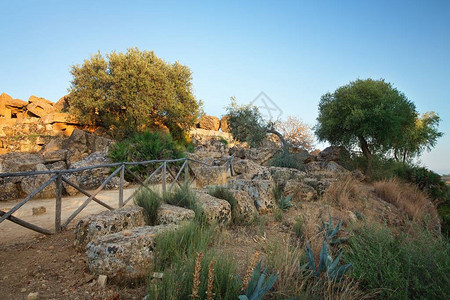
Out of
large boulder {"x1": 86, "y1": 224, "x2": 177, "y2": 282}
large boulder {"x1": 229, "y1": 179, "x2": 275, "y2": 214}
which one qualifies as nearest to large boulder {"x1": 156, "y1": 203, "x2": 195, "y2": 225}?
large boulder {"x1": 86, "y1": 224, "x2": 177, "y2": 282}

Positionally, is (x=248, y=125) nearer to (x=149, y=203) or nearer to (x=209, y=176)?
(x=209, y=176)

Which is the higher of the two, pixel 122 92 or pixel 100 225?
pixel 122 92

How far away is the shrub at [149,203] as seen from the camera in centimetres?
423

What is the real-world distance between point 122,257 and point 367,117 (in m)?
15.6

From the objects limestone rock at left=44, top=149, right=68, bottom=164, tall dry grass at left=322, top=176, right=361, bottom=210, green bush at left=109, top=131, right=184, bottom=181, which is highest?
green bush at left=109, top=131, right=184, bottom=181

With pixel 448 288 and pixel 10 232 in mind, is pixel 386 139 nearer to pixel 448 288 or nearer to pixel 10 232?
pixel 448 288

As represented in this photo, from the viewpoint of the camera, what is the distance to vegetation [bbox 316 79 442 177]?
14578mm

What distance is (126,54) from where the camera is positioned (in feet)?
71.7

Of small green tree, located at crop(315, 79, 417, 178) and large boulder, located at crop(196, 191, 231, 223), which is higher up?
small green tree, located at crop(315, 79, 417, 178)

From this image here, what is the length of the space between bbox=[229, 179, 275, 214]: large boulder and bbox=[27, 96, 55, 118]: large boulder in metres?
25.1

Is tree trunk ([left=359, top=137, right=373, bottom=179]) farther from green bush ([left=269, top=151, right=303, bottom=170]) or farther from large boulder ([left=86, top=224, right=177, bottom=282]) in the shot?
large boulder ([left=86, top=224, right=177, bottom=282])

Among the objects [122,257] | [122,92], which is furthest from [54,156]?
[122,257]

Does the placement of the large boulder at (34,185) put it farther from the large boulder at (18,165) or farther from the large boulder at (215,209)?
the large boulder at (215,209)

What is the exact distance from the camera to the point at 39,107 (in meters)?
25.0
